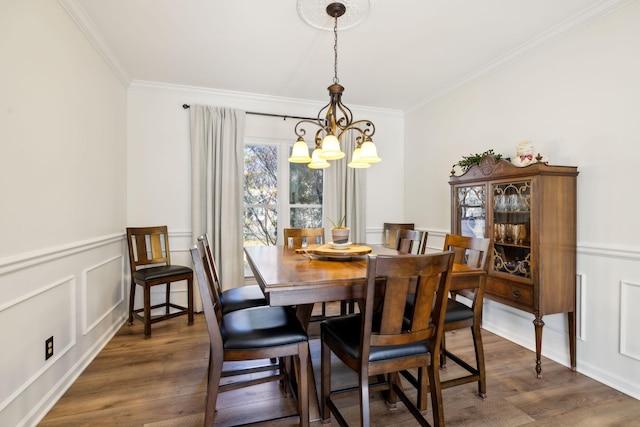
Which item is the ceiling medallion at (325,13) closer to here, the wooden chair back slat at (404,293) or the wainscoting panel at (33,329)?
the wooden chair back slat at (404,293)

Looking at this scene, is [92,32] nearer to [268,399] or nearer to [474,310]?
[268,399]

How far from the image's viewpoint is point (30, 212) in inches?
67.4

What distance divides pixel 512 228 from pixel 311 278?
1811mm

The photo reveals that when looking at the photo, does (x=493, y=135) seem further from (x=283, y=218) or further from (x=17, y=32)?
(x=17, y=32)

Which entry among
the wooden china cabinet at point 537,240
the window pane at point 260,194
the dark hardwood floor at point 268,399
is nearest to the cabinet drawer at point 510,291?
the wooden china cabinet at point 537,240

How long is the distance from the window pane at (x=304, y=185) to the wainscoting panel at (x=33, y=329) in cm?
247

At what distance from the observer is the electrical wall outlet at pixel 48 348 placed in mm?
1843

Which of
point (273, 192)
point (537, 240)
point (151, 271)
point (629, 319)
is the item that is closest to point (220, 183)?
point (273, 192)

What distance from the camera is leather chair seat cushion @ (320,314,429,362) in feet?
4.75

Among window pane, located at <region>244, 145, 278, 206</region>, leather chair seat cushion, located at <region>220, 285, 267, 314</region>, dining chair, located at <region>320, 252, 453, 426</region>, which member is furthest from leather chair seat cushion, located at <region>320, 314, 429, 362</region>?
window pane, located at <region>244, 145, 278, 206</region>

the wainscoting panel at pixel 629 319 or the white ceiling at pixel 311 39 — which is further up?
the white ceiling at pixel 311 39

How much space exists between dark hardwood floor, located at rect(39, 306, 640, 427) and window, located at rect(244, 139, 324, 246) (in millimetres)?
1778

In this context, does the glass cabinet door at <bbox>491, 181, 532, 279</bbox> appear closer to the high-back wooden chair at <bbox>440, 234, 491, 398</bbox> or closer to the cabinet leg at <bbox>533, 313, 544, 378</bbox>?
the cabinet leg at <bbox>533, 313, 544, 378</bbox>

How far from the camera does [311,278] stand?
61.1 inches
